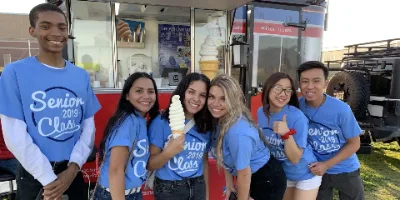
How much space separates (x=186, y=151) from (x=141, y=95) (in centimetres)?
55

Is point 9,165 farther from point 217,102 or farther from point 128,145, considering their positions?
point 217,102

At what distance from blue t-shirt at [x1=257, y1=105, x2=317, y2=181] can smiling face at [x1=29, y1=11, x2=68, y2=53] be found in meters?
1.73

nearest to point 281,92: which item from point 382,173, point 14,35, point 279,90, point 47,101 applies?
point 279,90

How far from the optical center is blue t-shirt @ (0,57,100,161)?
1.80m

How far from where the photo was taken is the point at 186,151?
7.47 ft

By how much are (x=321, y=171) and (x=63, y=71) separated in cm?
217

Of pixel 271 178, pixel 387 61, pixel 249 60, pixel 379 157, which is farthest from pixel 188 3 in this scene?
pixel 379 157

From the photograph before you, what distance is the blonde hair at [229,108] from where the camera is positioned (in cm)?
219

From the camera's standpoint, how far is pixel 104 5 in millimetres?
3967

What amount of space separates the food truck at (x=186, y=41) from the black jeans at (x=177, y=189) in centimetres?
122

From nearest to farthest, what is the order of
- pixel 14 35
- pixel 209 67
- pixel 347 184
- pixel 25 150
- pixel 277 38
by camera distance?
pixel 25 150
pixel 347 184
pixel 209 67
pixel 277 38
pixel 14 35

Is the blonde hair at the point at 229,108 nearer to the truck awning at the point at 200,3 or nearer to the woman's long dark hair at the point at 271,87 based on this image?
the woman's long dark hair at the point at 271,87

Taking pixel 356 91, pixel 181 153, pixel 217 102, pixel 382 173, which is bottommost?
pixel 382 173

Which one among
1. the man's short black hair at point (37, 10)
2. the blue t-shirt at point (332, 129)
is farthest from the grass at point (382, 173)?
the man's short black hair at point (37, 10)
